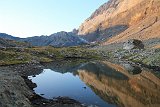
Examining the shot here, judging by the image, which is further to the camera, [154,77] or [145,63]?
[145,63]

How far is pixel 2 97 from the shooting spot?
4434 cm

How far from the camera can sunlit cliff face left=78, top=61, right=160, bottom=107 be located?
2331 inches

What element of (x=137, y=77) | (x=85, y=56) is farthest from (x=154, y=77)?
(x=85, y=56)

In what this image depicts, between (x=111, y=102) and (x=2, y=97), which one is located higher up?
(x=2, y=97)

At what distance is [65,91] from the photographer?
75.2m

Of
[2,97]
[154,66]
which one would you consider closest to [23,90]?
[2,97]

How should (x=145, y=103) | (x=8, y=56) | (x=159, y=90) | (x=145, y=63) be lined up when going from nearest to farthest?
(x=145, y=103)
(x=159, y=90)
(x=145, y=63)
(x=8, y=56)

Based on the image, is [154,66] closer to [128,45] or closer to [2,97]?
[2,97]

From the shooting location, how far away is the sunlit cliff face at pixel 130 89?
2331 inches

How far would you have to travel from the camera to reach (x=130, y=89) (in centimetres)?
7225

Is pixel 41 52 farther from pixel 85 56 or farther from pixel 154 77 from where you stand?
pixel 154 77

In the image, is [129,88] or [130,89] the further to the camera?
[129,88]

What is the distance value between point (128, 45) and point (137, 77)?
103 metres

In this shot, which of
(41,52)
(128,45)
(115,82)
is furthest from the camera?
(128,45)
